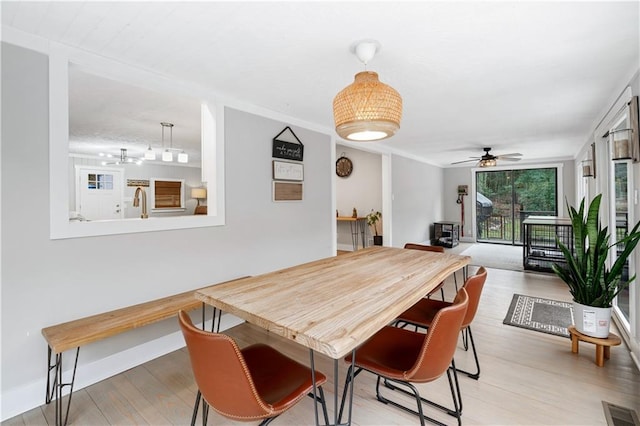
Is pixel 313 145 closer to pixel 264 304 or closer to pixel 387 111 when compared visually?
pixel 387 111

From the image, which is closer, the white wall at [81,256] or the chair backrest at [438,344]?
the chair backrest at [438,344]

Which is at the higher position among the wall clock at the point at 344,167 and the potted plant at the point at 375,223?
the wall clock at the point at 344,167

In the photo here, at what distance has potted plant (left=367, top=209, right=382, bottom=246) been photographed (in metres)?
6.16

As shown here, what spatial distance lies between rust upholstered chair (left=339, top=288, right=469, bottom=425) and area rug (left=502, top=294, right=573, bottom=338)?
1707 millimetres

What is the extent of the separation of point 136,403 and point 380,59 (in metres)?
2.78

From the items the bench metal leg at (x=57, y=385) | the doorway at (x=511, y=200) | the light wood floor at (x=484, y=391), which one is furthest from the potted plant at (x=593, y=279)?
the doorway at (x=511, y=200)

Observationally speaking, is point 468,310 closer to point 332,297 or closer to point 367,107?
point 332,297

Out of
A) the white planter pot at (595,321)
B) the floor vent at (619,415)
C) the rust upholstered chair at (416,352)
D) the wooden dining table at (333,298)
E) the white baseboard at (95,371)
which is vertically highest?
the wooden dining table at (333,298)

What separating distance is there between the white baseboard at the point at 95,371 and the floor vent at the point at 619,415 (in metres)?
2.92

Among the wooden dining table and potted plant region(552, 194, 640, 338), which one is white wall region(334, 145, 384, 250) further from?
the wooden dining table

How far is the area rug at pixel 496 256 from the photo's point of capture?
5.55 m

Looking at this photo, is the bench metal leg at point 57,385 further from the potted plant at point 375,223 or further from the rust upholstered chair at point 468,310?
the potted plant at point 375,223

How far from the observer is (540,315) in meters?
3.18

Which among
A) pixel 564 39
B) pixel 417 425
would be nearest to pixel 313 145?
pixel 564 39
